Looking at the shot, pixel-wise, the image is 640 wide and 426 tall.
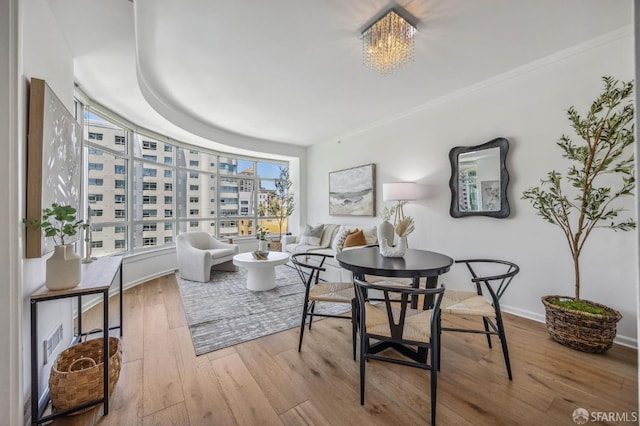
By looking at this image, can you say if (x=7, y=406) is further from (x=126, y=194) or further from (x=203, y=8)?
(x=126, y=194)

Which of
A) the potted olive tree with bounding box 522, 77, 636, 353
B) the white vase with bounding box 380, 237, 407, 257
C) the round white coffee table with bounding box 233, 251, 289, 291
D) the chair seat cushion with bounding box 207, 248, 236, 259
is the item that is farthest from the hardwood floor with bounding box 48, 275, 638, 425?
the chair seat cushion with bounding box 207, 248, 236, 259

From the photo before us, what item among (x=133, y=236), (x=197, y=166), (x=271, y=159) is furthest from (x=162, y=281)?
(x=271, y=159)

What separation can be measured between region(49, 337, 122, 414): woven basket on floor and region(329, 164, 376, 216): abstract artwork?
148 inches

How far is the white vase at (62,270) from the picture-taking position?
143 cm

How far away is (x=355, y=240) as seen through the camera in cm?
397

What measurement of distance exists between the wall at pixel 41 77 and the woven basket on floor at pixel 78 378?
0.33 feet

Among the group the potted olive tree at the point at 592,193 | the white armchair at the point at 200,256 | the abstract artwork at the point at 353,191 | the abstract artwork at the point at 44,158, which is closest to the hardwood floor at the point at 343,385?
the potted olive tree at the point at 592,193

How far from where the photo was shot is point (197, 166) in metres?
5.44

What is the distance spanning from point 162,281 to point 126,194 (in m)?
1.46

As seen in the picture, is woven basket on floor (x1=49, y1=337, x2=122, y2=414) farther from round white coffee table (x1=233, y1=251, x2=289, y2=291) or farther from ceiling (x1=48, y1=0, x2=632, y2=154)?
ceiling (x1=48, y1=0, x2=632, y2=154)

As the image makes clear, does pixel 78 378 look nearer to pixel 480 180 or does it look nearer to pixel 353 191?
pixel 480 180

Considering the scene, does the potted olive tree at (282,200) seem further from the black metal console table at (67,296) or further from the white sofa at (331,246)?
the black metal console table at (67,296)

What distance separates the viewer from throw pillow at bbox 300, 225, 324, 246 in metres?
4.85

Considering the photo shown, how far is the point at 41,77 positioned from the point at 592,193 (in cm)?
419
